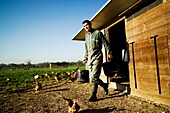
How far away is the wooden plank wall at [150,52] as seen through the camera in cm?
331

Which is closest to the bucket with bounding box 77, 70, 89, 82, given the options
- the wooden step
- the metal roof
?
the wooden step

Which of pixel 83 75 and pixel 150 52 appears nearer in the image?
pixel 150 52

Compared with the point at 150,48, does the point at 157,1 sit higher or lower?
higher

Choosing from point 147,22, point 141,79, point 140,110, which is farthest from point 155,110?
point 147,22

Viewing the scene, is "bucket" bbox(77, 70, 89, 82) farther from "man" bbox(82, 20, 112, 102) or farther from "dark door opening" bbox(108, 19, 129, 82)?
"man" bbox(82, 20, 112, 102)

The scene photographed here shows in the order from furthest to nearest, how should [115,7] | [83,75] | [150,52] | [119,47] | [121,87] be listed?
[83,75] → [119,47] → [121,87] → [115,7] → [150,52]

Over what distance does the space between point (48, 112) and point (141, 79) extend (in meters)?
2.60

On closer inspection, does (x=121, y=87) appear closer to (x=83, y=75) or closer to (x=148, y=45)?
(x=148, y=45)

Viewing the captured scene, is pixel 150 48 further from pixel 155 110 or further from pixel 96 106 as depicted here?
pixel 96 106

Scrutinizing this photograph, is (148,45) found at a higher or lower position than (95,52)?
higher

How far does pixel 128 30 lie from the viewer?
15.5 ft

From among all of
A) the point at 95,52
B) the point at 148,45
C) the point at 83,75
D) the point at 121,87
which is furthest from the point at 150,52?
the point at 83,75

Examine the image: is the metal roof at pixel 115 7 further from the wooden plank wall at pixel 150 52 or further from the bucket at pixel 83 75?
the bucket at pixel 83 75

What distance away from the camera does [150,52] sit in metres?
3.79
